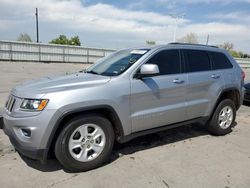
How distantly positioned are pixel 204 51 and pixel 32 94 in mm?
3299

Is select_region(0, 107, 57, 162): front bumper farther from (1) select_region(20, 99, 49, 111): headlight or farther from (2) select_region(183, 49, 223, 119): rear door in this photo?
(2) select_region(183, 49, 223, 119): rear door

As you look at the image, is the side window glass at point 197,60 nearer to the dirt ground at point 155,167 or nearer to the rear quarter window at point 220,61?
the rear quarter window at point 220,61

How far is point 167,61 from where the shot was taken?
419 centimetres

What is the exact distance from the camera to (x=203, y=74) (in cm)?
460

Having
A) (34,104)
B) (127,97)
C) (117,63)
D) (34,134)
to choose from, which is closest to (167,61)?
(117,63)

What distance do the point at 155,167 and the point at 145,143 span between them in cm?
92

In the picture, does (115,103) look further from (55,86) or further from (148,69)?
(55,86)

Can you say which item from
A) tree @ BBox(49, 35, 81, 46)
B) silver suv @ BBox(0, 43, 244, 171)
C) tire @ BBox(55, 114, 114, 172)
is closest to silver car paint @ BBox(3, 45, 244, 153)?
silver suv @ BBox(0, 43, 244, 171)

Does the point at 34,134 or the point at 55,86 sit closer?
the point at 34,134

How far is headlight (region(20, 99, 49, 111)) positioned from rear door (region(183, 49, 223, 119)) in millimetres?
2471

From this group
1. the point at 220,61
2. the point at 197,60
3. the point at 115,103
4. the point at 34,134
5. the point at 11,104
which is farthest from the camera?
the point at 220,61

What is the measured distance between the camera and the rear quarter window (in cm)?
493

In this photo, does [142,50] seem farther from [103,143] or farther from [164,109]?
[103,143]

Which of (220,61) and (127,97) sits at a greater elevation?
(220,61)
